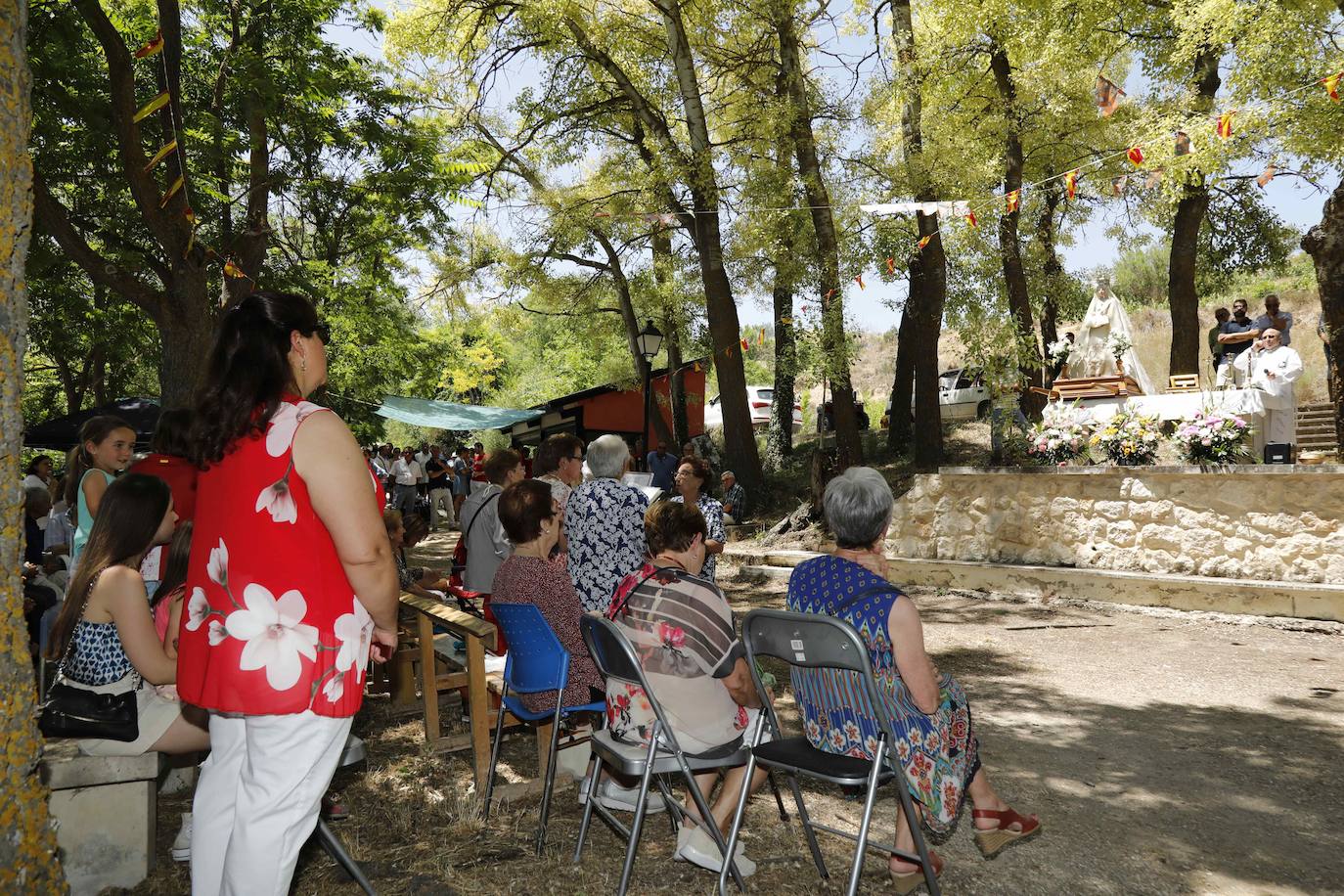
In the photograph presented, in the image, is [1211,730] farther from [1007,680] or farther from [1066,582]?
[1066,582]

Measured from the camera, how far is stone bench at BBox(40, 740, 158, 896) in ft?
10.2

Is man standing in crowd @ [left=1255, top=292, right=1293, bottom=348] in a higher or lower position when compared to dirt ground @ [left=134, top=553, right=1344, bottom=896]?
higher

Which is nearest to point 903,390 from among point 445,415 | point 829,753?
point 445,415

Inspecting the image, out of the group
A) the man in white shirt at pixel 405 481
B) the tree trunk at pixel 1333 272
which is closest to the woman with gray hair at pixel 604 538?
the tree trunk at pixel 1333 272

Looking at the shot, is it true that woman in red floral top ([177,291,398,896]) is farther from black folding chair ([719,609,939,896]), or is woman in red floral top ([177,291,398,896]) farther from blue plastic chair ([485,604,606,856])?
blue plastic chair ([485,604,606,856])

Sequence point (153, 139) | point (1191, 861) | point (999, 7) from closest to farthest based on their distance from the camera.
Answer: point (1191, 861)
point (153, 139)
point (999, 7)

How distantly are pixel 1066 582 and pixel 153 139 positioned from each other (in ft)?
34.6

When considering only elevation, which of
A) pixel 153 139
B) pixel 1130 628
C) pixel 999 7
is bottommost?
pixel 1130 628

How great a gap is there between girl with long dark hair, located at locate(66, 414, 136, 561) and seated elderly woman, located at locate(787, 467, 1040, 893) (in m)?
3.38

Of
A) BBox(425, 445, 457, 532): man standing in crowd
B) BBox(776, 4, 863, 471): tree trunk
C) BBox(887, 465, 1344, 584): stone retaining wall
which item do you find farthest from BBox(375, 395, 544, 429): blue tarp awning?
BBox(887, 465, 1344, 584): stone retaining wall

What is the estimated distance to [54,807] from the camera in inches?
122

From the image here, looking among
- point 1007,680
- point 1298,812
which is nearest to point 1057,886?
point 1298,812

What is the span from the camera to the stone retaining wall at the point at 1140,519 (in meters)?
6.84

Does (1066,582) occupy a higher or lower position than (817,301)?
lower
